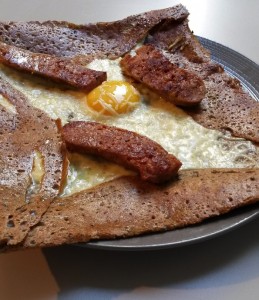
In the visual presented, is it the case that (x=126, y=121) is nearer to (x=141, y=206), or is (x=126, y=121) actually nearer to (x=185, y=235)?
(x=141, y=206)

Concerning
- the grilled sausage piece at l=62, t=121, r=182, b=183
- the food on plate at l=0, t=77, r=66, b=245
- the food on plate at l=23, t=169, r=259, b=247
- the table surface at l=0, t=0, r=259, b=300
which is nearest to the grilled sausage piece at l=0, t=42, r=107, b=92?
the food on plate at l=0, t=77, r=66, b=245

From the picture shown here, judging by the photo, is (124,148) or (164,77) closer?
(124,148)

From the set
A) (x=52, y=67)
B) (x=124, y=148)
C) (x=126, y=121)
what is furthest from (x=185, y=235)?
(x=52, y=67)

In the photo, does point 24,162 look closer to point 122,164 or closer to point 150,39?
point 122,164

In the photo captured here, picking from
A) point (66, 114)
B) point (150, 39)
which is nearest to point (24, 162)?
point (66, 114)

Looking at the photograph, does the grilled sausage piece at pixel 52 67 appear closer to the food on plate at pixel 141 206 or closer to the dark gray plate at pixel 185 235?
the food on plate at pixel 141 206

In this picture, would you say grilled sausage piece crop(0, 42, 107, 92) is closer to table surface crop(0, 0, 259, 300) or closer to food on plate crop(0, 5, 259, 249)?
food on plate crop(0, 5, 259, 249)

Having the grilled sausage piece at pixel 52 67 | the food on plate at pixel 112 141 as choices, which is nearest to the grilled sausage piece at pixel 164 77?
the food on plate at pixel 112 141
